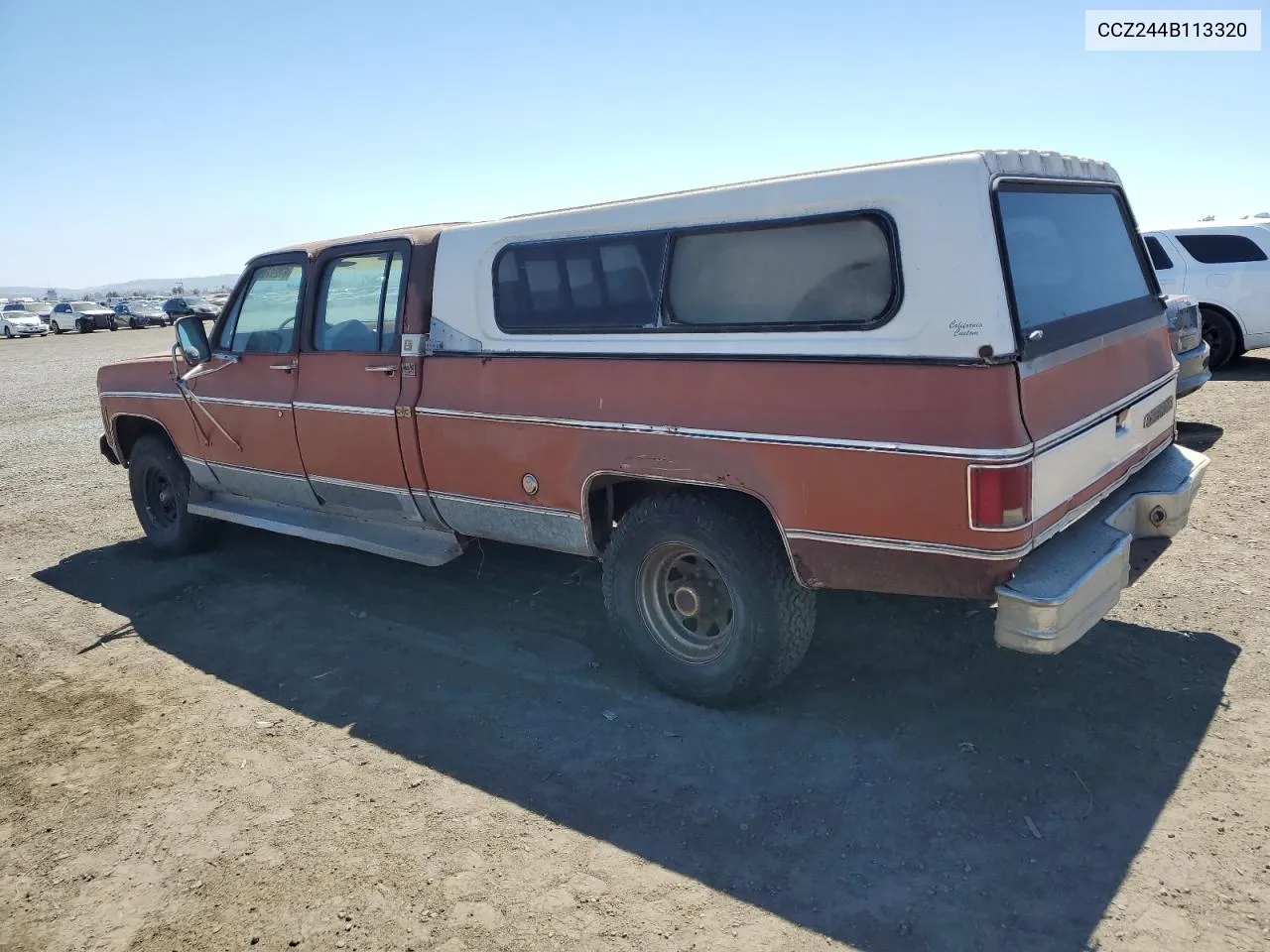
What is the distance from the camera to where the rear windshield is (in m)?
3.34

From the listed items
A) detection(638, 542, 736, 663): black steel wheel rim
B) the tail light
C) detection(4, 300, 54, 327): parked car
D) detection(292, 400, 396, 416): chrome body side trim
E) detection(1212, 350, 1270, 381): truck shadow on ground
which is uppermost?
detection(4, 300, 54, 327): parked car

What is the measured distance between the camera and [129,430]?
6914 millimetres

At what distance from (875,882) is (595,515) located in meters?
2.05

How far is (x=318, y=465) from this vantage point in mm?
5410

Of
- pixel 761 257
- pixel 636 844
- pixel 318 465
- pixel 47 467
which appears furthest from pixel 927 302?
pixel 47 467

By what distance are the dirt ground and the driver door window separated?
5.44ft

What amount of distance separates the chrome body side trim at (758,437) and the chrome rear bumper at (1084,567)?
0.49 m

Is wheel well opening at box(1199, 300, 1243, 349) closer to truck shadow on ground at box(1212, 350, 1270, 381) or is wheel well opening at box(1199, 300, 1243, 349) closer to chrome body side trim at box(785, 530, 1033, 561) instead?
truck shadow on ground at box(1212, 350, 1270, 381)

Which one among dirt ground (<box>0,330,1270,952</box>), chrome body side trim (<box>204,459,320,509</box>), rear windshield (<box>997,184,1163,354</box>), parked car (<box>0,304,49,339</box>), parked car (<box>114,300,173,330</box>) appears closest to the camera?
dirt ground (<box>0,330,1270,952</box>)

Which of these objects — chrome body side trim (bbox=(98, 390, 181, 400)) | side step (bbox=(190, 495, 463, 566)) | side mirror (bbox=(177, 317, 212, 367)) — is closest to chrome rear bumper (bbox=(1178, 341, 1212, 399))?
side step (bbox=(190, 495, 463, 566))

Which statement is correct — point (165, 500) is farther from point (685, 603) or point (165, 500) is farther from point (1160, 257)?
point (1160, 257)

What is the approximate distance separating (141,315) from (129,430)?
46.5m

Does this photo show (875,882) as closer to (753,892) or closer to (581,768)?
(753,892)

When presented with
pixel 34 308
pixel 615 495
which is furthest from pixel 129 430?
pixel 34 308
